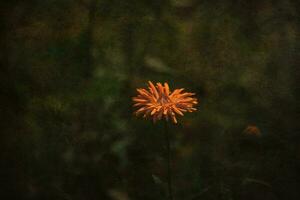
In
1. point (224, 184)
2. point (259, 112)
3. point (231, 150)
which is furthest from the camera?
point (259, 112)

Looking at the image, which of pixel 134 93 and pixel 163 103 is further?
pixel 134 93

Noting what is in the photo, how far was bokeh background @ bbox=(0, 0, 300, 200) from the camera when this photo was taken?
6.22 ft

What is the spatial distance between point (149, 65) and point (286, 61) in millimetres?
566

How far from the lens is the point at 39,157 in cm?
195

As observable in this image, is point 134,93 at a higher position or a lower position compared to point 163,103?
higher

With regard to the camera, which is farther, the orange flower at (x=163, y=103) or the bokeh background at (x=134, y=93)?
the bokeh background at (x=134, y=93)

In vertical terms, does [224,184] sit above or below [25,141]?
above

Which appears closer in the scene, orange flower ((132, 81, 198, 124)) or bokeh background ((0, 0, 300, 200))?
orange flower ((132, 81, 198, 124))

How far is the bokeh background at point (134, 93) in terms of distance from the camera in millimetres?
1896

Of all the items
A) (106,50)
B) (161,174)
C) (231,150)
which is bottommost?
(161,174)

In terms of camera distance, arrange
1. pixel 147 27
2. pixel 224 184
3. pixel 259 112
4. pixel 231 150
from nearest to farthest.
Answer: pixel 224 184 → pixel 231 150 → pixel 259 112 → pixel 147 27

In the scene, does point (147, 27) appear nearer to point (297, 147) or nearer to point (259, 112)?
point (259, 112)

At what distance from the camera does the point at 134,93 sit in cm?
216

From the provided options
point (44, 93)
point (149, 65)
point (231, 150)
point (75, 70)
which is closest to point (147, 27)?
point (149, 65)
